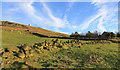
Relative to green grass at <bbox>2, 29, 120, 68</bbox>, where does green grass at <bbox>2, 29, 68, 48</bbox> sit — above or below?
above


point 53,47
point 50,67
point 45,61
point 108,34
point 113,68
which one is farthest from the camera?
point 108,34

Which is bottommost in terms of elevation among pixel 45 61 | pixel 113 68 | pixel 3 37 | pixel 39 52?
pixel 113 68

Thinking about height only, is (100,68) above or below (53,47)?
below

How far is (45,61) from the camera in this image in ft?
22.1

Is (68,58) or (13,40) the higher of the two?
(13,40)

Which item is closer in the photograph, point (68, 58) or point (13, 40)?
point (68, 58)

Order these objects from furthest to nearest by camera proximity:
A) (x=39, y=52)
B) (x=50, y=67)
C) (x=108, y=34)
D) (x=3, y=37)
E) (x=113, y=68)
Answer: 1. (x=108, y=34)
2. (x=3, y=37)
3. (x=39, y=52)
4. (x=113, y=68)
5. (x=50, y=67)

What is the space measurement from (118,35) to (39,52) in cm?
2821

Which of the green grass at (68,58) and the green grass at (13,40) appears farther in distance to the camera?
the green grass at (13,40)

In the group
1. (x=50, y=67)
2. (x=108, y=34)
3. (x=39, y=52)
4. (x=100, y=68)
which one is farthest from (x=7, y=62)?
(x=108, y=34)

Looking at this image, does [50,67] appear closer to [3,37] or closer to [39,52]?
[39,52]

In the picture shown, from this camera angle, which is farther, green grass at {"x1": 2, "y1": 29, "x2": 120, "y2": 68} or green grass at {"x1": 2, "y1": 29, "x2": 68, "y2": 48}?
green grass at {"x1": 2, "y1": 29, "x2": 68, "y2": 48}

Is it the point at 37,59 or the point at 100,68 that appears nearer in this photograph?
the point at 100,68

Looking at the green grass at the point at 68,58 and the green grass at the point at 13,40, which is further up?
the green grass at the point at 13,40
